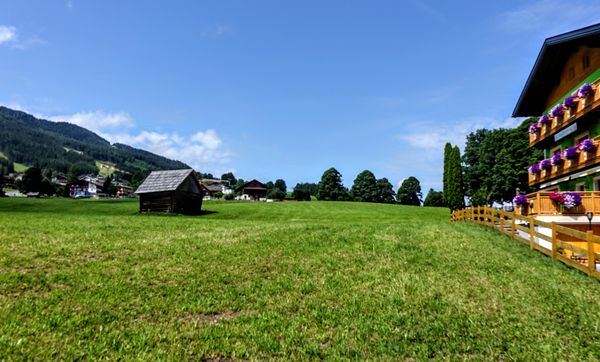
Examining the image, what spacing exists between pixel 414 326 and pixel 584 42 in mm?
22822

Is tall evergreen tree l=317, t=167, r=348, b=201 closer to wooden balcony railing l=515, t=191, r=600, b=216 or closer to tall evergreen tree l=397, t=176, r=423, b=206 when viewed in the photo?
tall evergreen tree l=397, t=176, r=423, b=206

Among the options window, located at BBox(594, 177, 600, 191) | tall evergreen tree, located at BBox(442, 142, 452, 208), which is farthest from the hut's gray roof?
window, located at BBox(594, 177, 600, 191)

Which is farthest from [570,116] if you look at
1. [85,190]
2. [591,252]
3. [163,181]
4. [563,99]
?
[85,190]

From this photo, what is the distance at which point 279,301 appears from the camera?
353 inches

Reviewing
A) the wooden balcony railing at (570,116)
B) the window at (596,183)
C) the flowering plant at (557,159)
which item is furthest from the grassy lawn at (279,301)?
the flowering plant at (557,159)

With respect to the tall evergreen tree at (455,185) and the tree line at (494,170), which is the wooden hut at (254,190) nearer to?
the tree line at (494,170)

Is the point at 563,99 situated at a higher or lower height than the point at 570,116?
higher

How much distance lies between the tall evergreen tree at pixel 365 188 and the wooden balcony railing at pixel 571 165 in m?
80.1

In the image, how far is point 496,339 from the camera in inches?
296

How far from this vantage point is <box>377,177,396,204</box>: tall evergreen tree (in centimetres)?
11044

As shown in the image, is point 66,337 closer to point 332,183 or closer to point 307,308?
point 307,308

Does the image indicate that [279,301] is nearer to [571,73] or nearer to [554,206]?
[554,206]

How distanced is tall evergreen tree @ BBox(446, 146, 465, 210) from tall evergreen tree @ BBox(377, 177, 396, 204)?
59394 mm

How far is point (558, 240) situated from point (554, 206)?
647 cm
